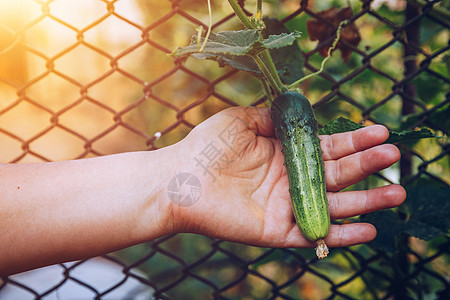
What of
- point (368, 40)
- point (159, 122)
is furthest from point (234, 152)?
point (159, 122)

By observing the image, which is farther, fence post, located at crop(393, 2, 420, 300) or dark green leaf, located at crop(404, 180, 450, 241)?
fence post, located at crop(393, 2, 420, 300)

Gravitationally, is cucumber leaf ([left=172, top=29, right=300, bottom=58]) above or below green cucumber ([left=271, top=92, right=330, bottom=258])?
above

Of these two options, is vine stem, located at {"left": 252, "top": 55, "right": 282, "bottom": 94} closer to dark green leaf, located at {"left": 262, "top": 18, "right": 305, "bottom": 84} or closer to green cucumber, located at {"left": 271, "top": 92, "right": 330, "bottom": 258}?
green cucumber, located at {"left": 271, "top": 92, "right": 330, "bottom": 258}

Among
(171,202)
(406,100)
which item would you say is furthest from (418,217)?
(171,202)

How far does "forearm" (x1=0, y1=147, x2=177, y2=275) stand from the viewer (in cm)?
106

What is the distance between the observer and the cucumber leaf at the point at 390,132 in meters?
1.06

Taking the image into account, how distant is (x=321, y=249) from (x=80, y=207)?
70 centimetres

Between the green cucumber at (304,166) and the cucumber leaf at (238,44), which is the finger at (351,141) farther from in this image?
the cucumber leaf at (238,44)

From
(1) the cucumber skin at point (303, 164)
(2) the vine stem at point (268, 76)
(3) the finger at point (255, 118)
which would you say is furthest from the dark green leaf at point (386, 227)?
(2) the vine stem at point (268, 76)

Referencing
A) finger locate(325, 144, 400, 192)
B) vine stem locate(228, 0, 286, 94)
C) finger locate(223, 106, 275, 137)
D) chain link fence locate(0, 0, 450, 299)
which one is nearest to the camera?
vine stem locate(228, 0, 286, 94)

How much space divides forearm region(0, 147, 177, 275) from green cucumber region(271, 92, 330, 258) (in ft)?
1.19

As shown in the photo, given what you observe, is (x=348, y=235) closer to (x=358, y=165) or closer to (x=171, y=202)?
(x=358, y=165)

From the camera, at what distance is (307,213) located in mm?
1014

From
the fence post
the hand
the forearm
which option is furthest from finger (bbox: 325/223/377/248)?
the forearm
